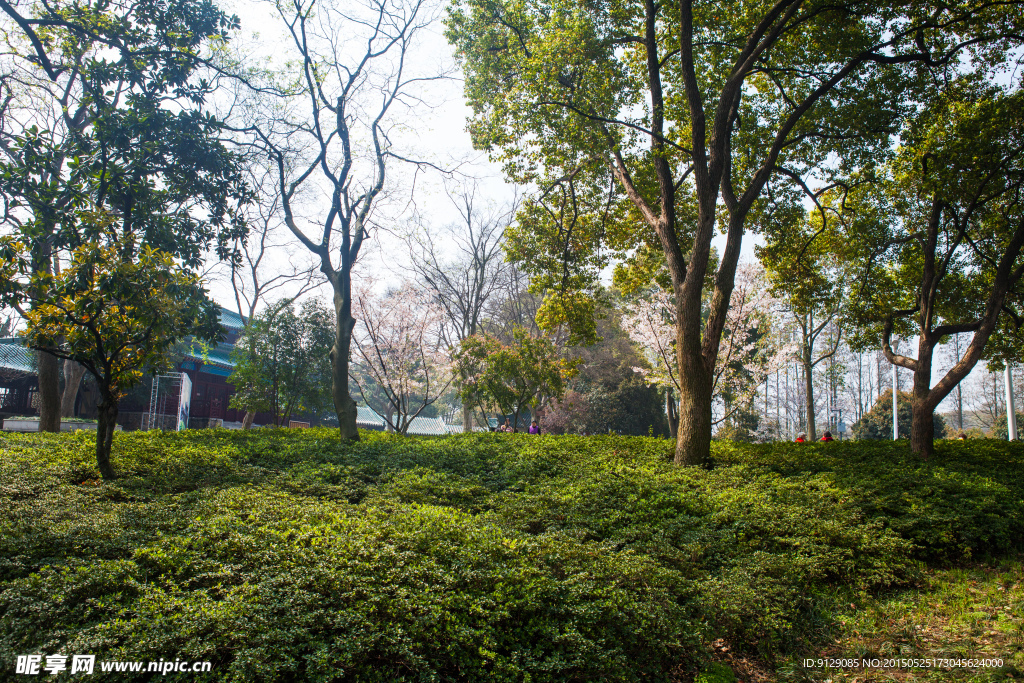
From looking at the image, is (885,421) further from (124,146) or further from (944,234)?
(124,146)

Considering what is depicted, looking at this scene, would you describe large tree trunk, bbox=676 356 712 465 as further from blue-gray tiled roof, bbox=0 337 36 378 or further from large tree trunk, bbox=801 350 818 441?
blue-gray tiled roof, bbox=0 337 36 378

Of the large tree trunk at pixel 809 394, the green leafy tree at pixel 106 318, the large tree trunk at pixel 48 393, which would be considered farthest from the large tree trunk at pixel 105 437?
the large tree trunk at pixel 809 394

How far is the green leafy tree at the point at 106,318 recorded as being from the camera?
5.96 meters

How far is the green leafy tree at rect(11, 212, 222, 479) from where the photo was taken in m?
5.96

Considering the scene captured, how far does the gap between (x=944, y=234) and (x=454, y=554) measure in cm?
1136

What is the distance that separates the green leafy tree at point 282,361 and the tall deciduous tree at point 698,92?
7.45m

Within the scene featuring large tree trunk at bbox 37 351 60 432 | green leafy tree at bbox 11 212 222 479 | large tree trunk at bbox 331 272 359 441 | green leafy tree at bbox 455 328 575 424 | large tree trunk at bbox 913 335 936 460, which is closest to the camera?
green leafy tree at bbox 11 212 222 479

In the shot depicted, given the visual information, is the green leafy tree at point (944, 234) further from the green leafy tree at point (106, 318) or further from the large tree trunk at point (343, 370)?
the green leafy tree at point (106, 318)

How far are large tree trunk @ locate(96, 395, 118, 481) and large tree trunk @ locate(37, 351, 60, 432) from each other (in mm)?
4591

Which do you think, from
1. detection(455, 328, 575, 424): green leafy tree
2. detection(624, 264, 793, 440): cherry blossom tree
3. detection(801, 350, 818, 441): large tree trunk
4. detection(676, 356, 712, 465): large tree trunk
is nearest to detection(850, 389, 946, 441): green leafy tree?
detection(624, 264, 793, 440): cherry blossom tree

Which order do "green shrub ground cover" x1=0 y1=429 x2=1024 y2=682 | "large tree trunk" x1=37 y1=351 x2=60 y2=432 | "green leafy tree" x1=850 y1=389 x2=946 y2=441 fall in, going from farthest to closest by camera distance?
"green leafy tree" x1=850 y1=389 x2=946 y2=441, "large tree trunk" x1=37 y1=351 x2=60 y2=432, "green shrub ground cover" x1=0 y1=429 x2=1024 y2=682

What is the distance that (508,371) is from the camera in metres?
14.2

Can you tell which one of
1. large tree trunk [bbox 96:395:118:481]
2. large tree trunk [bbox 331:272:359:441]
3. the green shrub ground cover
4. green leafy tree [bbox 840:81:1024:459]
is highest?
green leafy tree [bbox 840:81:1024:459]

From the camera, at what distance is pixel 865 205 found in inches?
447
